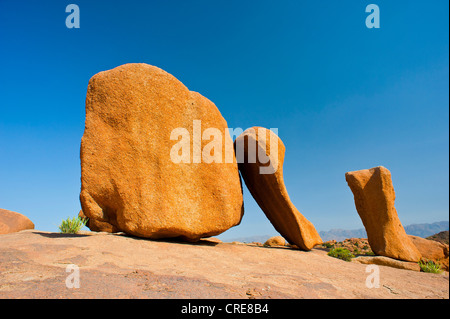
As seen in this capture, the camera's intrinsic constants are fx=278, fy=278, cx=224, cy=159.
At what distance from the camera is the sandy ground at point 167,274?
3.73m

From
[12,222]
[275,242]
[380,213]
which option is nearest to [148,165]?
[12,222]

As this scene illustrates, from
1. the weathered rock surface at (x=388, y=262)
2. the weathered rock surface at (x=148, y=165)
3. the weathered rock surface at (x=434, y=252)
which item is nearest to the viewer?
the weathered rock surface at (x=148, y=165)

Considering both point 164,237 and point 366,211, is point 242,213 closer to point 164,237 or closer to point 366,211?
point 164,237

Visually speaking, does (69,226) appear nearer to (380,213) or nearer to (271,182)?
(271,182)

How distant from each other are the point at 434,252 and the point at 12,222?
1706cm

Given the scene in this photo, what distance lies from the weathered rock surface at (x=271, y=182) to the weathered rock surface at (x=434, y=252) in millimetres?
5042

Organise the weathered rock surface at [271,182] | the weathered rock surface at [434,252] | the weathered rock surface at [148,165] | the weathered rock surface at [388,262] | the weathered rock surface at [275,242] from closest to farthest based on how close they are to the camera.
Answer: the weathered rock surface at [148,165] → the weathered rock surface at [271,182] → the weathered rock surface at [388,262] → the weathered rock surface at [434,252] → the weathered rock surface at [275,242]

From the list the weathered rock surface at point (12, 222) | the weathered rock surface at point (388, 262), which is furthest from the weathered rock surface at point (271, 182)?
the weathered rock surface at point (12, 222)

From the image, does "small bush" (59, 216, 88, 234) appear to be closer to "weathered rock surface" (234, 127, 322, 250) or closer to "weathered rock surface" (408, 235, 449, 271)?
"weathered rock surface" (234, 127, 322, 250)

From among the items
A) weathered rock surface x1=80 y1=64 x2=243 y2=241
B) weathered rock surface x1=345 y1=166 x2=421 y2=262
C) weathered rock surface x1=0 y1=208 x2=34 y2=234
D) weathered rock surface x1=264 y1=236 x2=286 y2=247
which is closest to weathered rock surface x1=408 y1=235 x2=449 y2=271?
weathered rock surface x1=345 y1=166 x2=421 y2=262

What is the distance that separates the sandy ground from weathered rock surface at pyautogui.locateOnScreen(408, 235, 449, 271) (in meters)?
4.63

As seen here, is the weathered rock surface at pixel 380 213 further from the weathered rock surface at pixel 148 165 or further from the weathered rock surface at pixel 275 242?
the weathered rock surface at pixel 148 165
